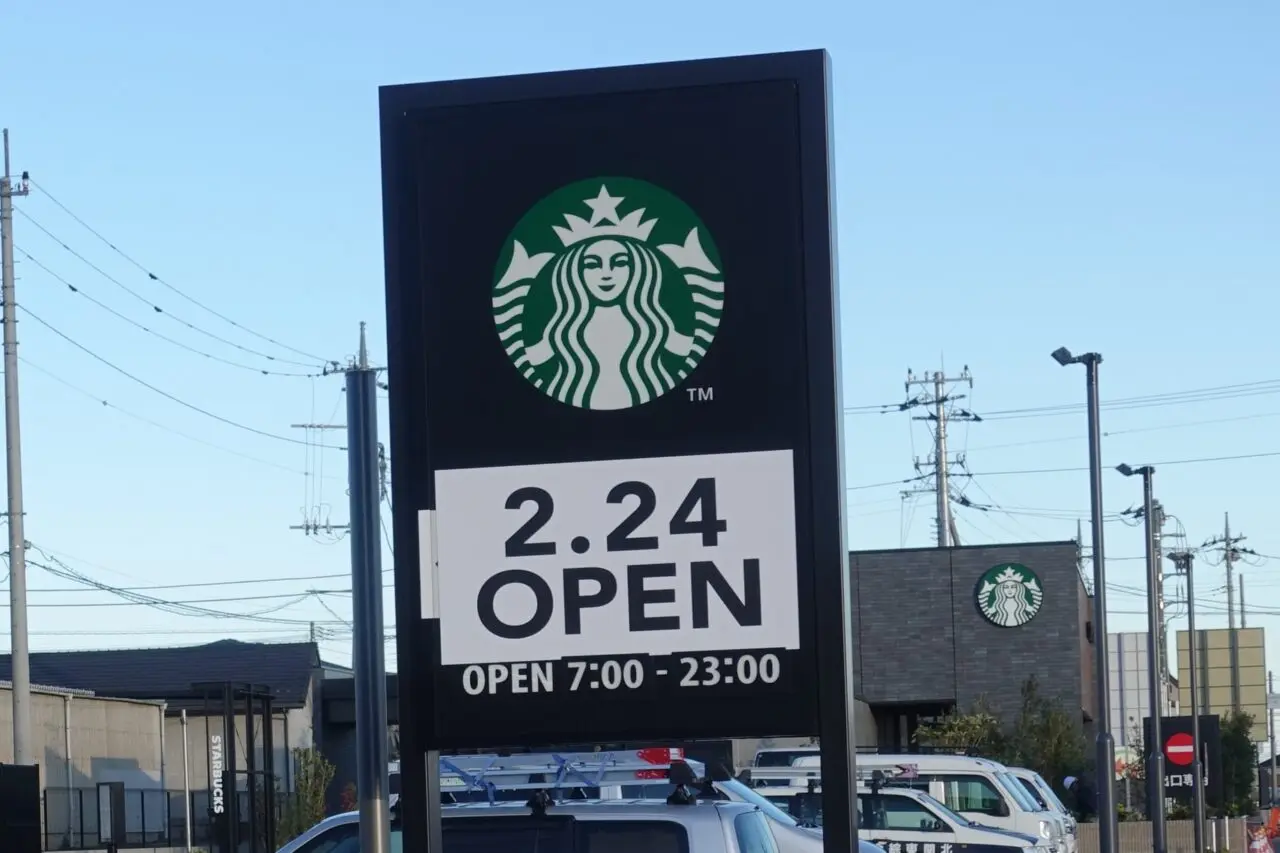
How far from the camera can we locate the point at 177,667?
5650cm

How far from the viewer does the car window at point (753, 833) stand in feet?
32.7

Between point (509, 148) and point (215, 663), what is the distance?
52371mm

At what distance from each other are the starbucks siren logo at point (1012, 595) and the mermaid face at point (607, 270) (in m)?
43.6

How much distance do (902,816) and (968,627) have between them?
26.1 m

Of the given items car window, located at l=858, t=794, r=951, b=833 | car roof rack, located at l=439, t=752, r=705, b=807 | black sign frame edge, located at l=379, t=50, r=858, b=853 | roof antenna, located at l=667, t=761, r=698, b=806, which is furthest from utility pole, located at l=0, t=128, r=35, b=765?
black sign frame edge, located at l=379, t=50, r=858, b=853

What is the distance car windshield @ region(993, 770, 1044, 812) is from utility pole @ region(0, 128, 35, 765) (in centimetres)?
1624

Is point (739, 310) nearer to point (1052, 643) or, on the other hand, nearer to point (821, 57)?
point (821, 57)

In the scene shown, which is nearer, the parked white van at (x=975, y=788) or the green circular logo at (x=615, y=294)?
the green circular logo at (x=615, y=294)

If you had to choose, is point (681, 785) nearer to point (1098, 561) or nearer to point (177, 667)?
point (1098, 561)

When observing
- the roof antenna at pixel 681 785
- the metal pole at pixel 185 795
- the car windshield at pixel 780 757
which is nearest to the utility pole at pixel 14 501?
the metal pole at pixel 185 795

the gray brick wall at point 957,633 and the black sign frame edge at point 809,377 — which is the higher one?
the black sign frame edge at point 809,377

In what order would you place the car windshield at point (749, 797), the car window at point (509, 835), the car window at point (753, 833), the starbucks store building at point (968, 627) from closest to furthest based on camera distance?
the car window at point (509, 835)
the car window at point (753, 833)
the car windshield at point (749, 797)
the starbucks store building at point (968, 627)

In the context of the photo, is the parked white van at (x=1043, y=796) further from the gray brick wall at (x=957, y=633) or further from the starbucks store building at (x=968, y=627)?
the gray brick wall at (x=957, y=633)

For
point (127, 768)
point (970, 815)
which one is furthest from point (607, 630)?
point (127, 768)
